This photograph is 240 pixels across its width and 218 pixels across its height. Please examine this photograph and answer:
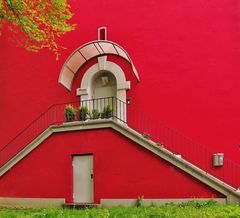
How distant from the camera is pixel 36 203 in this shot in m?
13.5

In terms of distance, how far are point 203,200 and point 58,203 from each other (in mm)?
4872

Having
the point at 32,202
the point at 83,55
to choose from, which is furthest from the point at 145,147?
the point at 83,55

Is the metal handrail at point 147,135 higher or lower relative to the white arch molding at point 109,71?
lower

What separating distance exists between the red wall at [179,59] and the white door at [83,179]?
2678mm

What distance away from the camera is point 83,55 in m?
14.7

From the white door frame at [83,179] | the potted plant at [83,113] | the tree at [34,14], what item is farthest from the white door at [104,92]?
the tree at [34,14]

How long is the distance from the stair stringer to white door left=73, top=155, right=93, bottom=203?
1.05 m

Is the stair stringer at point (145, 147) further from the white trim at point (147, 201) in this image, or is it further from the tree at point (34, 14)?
the tree at point (34, 14)

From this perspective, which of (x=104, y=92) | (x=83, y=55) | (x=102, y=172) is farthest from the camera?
(x=104, y=92)

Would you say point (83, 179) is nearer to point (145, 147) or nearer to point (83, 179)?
point (83, 179)

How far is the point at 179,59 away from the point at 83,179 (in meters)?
5.07

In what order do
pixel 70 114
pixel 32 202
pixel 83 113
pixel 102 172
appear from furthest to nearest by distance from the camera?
pixel 32 202, pixel 70 114, pixel 83 113, pixel 102 172

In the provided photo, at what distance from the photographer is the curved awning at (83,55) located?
1394 centimetres

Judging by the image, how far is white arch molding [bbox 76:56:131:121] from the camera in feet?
46.8
